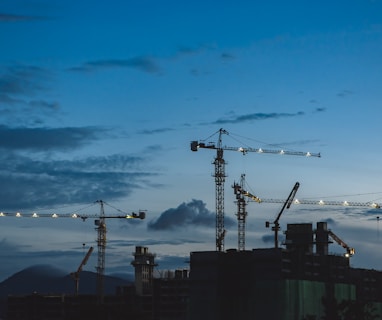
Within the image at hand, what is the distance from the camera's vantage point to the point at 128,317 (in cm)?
19712
